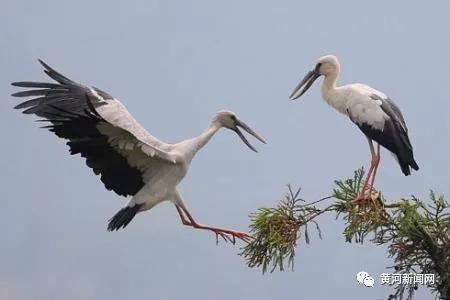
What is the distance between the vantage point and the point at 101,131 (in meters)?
7.42

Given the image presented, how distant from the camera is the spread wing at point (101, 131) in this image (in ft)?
23.9

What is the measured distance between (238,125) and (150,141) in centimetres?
82

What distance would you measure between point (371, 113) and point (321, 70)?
88 centimetres

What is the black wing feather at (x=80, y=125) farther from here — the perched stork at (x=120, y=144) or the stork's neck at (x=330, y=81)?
the stork's neck at (x=330, y=81)

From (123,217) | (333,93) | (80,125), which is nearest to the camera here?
(80,125)

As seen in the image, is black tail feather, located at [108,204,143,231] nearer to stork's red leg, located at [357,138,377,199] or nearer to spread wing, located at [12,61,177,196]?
spread wing, located at [12,61,177,196]

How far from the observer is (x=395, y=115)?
864 cm

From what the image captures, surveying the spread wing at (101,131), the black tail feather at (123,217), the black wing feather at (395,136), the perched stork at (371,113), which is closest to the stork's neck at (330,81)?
the perched stork at (371,113)

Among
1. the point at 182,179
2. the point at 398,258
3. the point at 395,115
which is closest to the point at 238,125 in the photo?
the point at 182,179

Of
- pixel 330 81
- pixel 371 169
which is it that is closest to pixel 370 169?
pixel 371 169

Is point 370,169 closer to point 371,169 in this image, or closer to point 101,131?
point 371,169

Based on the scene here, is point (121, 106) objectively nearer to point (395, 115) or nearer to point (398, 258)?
point (395, 115)

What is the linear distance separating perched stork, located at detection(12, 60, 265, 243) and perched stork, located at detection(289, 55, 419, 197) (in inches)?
36.8

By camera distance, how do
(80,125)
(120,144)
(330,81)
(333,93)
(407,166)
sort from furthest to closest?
(330,81), (333,93), (407,166), (120,144), (80,125)
